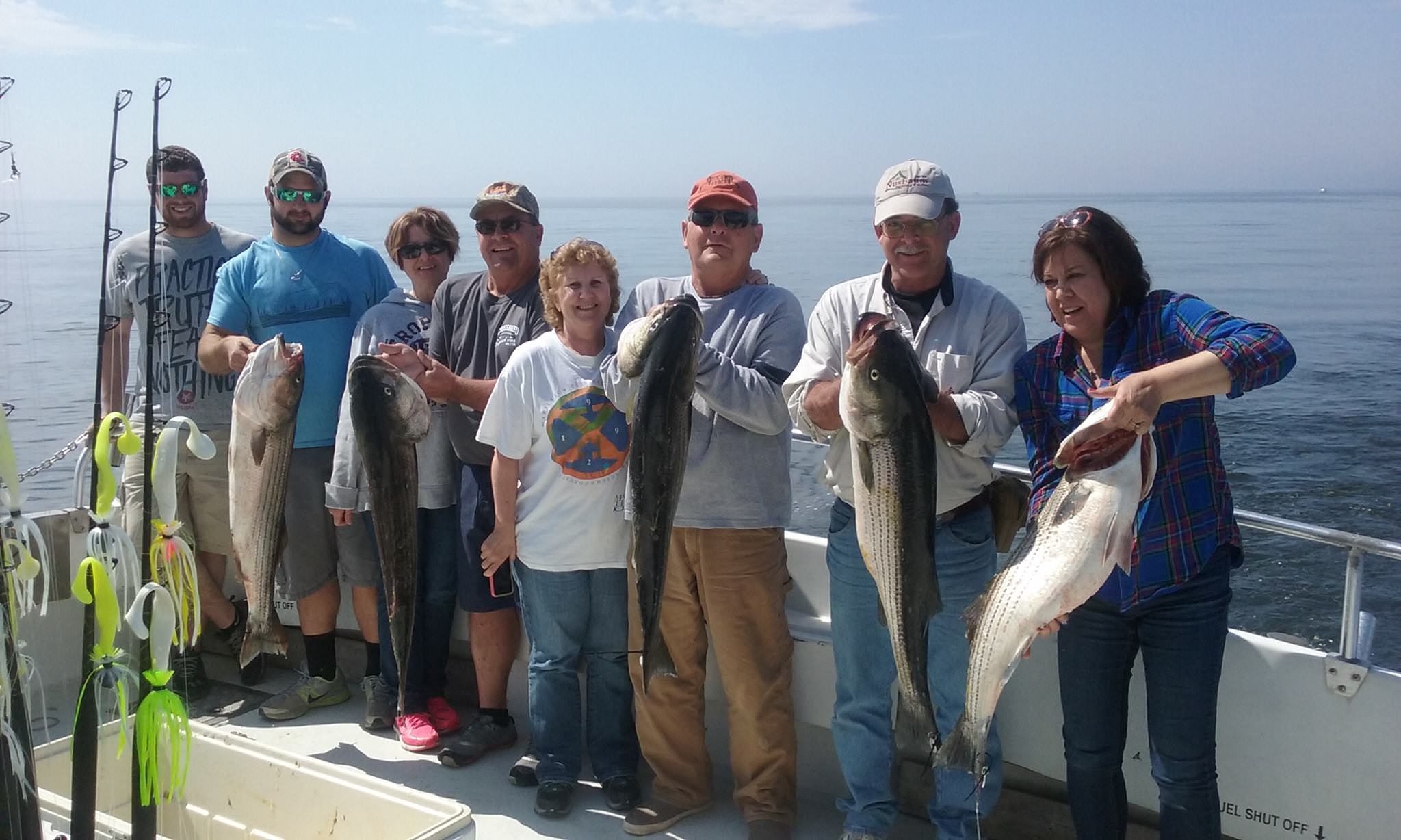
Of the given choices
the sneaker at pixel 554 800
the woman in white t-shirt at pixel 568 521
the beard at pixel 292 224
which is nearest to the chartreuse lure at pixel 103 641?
the woman in white t-shirt at pixel 568 521

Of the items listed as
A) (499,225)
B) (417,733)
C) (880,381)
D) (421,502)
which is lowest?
(417,733)

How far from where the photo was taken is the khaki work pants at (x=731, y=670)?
3.84 meters

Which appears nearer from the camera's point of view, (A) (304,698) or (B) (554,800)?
(B) (554,800)

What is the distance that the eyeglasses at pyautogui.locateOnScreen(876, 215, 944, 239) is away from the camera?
344 centimetres

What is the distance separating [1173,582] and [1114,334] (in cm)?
69

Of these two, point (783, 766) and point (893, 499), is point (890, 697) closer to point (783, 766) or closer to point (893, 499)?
point (783, 766)

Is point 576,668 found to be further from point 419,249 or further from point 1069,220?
point 1069,220

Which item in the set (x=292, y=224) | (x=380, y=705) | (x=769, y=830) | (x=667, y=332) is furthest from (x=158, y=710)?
(x=292, y=224)

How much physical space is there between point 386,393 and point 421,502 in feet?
2.42

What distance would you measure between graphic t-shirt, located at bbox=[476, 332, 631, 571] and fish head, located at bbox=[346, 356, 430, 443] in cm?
25

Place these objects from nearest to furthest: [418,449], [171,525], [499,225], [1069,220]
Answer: [171,525] → [1069,220] → [499,225] → [418,449]

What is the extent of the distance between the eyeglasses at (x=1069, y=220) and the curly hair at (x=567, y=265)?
5.18ft

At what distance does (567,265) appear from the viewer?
4020mm

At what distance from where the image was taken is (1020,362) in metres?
3.34
